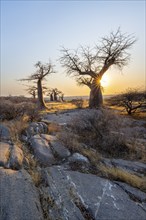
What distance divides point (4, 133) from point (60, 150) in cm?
222

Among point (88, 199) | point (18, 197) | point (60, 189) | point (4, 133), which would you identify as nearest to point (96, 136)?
point (4, 133)

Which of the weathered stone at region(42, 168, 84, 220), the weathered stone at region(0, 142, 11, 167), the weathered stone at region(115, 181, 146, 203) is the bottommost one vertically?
the weathered stone at region(115, 181, 146, 203)

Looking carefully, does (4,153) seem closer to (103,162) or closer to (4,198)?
(4,198)

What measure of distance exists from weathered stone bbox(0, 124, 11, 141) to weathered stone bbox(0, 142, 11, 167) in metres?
0.58

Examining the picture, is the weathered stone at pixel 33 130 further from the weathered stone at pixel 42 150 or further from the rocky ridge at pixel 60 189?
the rocky ridge at pixel 60 189

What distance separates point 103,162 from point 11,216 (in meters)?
3.45

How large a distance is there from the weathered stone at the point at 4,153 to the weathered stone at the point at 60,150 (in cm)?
136

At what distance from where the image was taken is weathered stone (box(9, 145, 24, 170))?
218 inches

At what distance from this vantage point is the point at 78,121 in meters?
10.8

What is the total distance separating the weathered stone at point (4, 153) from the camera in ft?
18.4

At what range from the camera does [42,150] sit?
6.79 m

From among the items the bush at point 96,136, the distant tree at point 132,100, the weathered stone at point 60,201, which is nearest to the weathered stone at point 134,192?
the weathered stone at point 60,201

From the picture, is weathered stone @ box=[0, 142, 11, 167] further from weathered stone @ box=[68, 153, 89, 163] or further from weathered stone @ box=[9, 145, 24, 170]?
weathered stone @ box=[68, 153, 89, 163]

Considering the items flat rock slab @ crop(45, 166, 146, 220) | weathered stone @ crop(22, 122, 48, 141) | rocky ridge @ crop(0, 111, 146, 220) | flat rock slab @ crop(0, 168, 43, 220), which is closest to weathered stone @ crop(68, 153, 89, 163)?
rocky ridge @ crop(0, 111, 146, 220)
